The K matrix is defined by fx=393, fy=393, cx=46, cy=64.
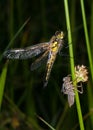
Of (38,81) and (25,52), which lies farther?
(38,81)

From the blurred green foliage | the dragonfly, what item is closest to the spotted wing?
the dragonfly

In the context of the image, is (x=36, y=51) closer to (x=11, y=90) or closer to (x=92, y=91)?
(x=92, y=91)

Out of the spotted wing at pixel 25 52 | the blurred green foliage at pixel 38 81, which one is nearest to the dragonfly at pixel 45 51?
the spotted wing at pixel 25 52

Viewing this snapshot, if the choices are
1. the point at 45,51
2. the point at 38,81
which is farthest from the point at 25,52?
the point at 38,81

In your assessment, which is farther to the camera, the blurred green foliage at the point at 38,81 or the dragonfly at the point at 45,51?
the blurred green foliage at the point at 38,81

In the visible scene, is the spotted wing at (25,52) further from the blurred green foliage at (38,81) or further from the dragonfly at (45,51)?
the blurred green foliage at (38,81)

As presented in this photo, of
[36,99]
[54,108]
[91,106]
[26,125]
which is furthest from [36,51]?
[36,99]

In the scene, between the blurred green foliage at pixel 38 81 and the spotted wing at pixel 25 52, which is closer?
the spotted wing at pixel 25 52

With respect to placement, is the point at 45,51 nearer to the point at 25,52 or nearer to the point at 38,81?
the point at 25,52
